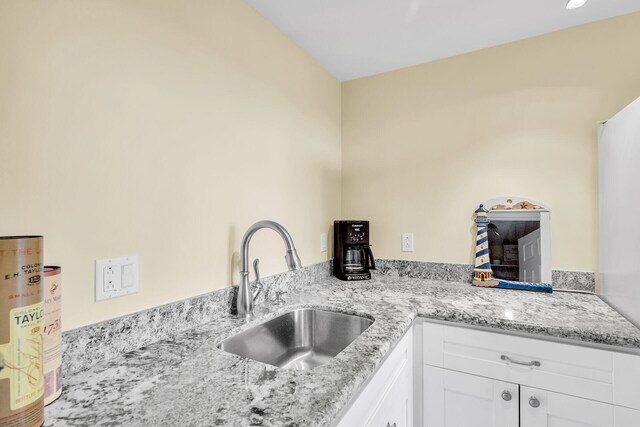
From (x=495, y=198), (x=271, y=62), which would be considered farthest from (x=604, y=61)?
(x=271, y=62)

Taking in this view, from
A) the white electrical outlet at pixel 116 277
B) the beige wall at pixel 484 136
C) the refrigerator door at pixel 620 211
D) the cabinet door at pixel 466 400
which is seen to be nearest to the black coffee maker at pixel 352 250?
the beige wall at pixel 484 136

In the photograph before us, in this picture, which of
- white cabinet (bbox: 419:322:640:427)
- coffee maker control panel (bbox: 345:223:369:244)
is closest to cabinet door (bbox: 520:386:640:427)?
white cabinet (bbox: 419:322:640:427)

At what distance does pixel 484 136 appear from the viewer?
1773mm

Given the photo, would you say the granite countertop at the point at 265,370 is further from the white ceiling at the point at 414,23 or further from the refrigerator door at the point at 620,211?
the white ceiling at the point at 414,23

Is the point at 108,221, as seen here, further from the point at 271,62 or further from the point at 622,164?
the point at 622,164

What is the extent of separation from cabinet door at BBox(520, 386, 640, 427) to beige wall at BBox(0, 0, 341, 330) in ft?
3.71

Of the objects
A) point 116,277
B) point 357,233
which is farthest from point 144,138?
point 357,233

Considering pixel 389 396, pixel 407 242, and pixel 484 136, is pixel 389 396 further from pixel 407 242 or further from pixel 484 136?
pixel 484 136

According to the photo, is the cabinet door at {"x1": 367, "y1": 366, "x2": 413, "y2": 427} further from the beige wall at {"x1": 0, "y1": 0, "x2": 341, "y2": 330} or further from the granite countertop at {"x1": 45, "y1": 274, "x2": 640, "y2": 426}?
the beige wall at {"x1": 0, "y1": 0, "x2": 341, "y2": 330}

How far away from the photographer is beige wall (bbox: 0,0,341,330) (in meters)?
0.73

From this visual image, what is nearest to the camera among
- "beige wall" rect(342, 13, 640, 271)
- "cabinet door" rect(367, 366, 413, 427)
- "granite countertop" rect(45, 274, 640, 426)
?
"granite countertop" rect(45, 274, 640, 426)

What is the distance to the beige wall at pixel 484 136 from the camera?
5.08 ft

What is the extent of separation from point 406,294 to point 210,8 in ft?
4.89

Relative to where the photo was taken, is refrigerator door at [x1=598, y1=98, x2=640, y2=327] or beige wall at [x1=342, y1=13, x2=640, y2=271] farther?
beige wall at [x1=342, y1=13, x2=640, y2=271]
